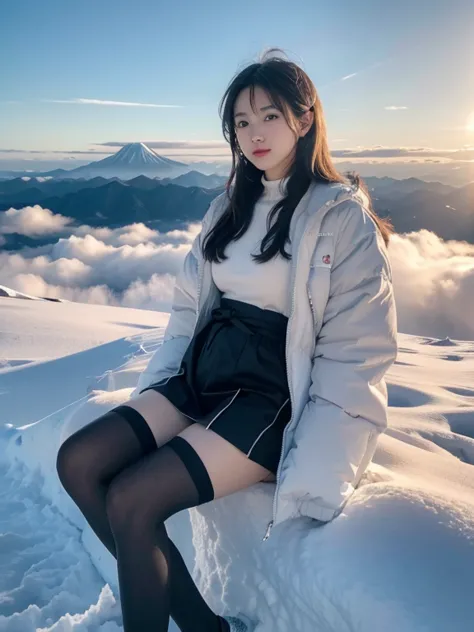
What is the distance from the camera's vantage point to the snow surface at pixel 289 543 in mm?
1325

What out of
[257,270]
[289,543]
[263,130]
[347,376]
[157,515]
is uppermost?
[263,130]

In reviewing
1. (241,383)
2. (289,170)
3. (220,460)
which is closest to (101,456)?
(220,460)

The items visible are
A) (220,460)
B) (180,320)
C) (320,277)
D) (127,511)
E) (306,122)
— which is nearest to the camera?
(127,511)

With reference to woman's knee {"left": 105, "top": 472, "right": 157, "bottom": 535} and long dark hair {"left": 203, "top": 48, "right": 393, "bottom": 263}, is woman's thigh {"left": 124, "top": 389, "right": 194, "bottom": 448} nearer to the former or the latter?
woman's knee {"left": 105, "top": 472, "right": 157, "bottom": 535}

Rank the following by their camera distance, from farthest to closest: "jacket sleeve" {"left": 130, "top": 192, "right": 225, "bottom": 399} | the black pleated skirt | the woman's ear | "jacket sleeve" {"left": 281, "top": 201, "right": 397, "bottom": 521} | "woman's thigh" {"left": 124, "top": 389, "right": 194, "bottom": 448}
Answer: "jacket sleeve" {"left": 130, "top": 192, "right": 225, "bottom": 399}
the woman's ear
"woman's thigh" {"left": 124, "top": 389, "right": 194, "bottom": 448}
the black pleated skirt
"jacket sleeve" {"left": 281, "top": 201, "right": 397, "bottom": 521}

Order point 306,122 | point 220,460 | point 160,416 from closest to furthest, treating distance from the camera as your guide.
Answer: point 220,460, point 160,416, point 306,122

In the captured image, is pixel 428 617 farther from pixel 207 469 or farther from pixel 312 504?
pixel 207 469

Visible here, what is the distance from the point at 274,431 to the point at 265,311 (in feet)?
1.42

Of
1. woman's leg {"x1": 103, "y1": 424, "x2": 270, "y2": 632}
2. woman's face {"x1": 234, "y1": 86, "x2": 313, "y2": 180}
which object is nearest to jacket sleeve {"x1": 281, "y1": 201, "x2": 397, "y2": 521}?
woman's leg {"x1": 103, "y1": 424, "x2": 270, "y2": 632}

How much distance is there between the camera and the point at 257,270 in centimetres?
191

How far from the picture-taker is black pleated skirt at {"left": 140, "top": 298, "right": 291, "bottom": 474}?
5.57 feet

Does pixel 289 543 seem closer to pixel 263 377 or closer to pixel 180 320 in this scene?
pixel 263 377

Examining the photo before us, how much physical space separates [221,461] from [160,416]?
35 centimetres

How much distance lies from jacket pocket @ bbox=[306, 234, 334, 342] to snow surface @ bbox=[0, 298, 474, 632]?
1.97 feet
